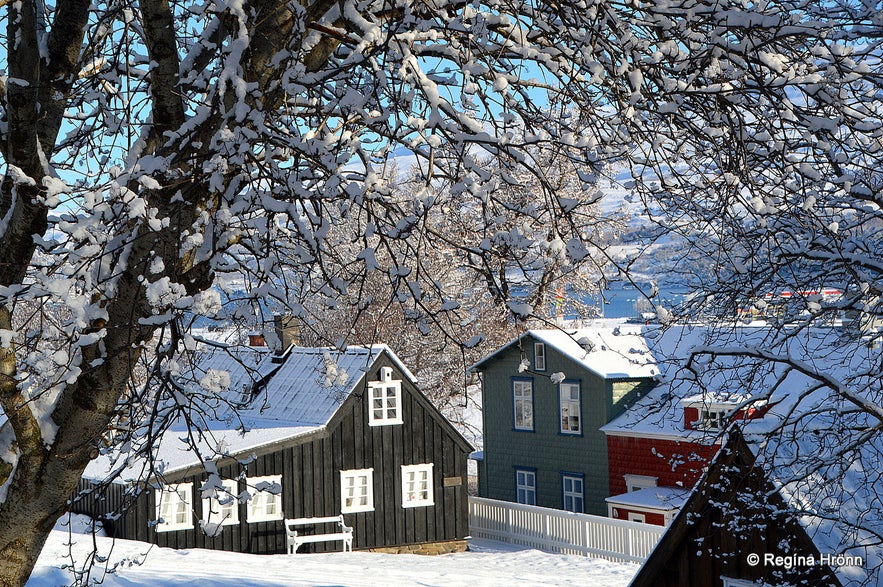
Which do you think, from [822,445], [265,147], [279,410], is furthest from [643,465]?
[265,147]

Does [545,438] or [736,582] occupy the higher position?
[545,438]

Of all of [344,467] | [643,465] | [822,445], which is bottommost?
[643,465]

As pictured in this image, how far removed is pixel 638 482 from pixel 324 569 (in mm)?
10970

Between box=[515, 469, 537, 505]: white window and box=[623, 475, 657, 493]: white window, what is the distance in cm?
414

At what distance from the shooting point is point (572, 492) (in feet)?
92.4

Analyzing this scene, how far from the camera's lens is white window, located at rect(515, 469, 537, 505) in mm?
29500

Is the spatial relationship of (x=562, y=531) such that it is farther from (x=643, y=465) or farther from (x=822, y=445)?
(x=822, y=445)

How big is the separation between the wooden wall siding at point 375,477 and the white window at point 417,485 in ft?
0.47

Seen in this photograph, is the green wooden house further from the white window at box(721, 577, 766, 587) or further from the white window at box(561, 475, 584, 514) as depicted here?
the white window at box(721, 577, 766, 587)

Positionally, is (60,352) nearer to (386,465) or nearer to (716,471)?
(716,471)

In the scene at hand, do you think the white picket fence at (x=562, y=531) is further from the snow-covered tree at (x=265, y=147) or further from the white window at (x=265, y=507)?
the snow-covered tree at (x=265, y=147)

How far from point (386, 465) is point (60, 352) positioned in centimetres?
2180

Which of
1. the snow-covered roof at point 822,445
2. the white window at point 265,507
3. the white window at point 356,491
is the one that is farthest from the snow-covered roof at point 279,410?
the snow-covered roof at point 822,445

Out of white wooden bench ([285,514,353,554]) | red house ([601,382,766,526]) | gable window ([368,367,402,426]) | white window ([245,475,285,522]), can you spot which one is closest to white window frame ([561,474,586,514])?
red house ([601,382,766,526])
